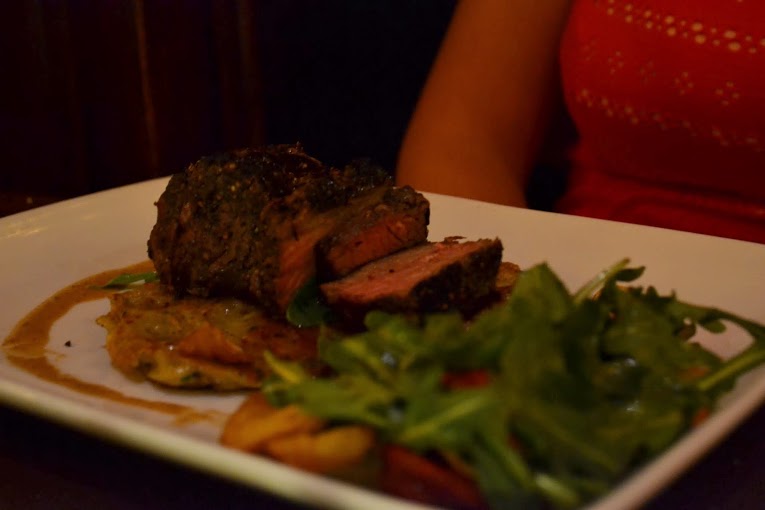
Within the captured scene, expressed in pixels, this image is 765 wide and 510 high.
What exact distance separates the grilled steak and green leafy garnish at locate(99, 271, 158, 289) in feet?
0.61

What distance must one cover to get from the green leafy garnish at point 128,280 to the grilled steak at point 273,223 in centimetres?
19

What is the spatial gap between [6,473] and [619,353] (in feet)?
3.24

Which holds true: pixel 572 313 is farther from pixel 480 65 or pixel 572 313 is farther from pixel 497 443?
pixel 480 65

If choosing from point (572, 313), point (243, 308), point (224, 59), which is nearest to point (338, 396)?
point (572, 313)

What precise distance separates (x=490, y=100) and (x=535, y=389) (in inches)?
99.9

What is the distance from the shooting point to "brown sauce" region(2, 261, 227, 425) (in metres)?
1.57

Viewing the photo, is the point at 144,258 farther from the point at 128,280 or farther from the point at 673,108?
the point at 673,108

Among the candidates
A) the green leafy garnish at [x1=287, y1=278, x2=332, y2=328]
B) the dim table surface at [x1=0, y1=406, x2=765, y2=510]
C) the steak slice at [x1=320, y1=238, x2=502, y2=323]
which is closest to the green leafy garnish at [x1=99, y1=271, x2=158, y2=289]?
the green leafy garnish at [x1=287, y1=278, x2=332, y2=328]

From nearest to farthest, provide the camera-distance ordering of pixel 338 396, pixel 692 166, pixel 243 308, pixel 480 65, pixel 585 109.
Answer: pixel 338 396, pixel 243 308, pixel 692 166, pixel 585 109, pixel 480 65

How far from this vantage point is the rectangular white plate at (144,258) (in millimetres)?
1068

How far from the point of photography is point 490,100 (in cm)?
349

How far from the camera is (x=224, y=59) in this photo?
5438mm

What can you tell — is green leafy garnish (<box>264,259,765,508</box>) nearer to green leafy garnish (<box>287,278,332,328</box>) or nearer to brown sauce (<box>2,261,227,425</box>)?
brown sauce (<box>2,261,227,425</box>)

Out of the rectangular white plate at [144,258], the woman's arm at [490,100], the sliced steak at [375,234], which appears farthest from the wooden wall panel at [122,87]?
the sliced steak at [375,234]
